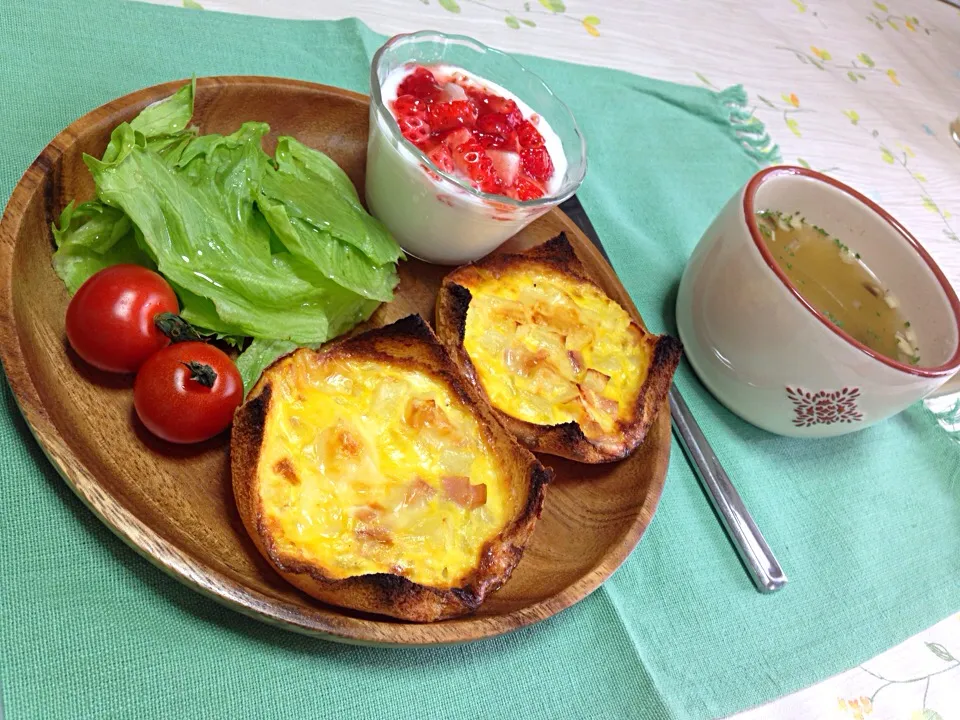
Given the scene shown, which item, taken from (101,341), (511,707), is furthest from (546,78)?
(511,707)

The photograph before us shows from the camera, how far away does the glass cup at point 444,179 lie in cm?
265

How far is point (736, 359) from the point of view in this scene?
3.08 meters

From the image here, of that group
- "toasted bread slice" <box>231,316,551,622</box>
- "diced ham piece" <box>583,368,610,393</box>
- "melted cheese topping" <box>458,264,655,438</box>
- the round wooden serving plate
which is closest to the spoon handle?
the round wooden serving plate

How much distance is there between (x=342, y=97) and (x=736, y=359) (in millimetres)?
2011

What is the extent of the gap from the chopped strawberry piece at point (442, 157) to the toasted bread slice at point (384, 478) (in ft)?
2.08

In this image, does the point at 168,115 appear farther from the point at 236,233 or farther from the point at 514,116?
the point at 514,116

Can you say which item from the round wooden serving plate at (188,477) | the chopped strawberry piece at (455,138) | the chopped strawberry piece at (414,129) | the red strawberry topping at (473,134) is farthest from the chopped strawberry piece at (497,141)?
the round wooden serving plate at (188,477)

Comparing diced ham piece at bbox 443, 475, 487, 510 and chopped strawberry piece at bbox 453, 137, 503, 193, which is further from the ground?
chopped strawberry piece at bbox 453, 137, 503, 193

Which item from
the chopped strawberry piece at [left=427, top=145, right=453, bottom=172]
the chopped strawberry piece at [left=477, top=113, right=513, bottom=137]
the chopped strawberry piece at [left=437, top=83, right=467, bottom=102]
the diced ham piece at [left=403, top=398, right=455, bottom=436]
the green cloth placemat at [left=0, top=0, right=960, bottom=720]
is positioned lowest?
the green cloth placemat at [left=0, top=0, right=960, bottom=720]

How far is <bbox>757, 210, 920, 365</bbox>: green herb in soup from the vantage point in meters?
3.17

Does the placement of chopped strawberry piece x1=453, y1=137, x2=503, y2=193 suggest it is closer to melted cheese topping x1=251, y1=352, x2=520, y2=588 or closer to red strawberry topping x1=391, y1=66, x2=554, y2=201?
red strawberry topping x1=391, y1=66, x2=554, y2=201

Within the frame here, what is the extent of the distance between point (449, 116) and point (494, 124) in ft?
0.66

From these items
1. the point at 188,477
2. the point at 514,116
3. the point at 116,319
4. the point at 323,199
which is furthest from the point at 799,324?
the point at 116,319

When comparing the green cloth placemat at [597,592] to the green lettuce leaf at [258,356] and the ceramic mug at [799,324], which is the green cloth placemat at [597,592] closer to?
the ceramic mug at [799,324]
